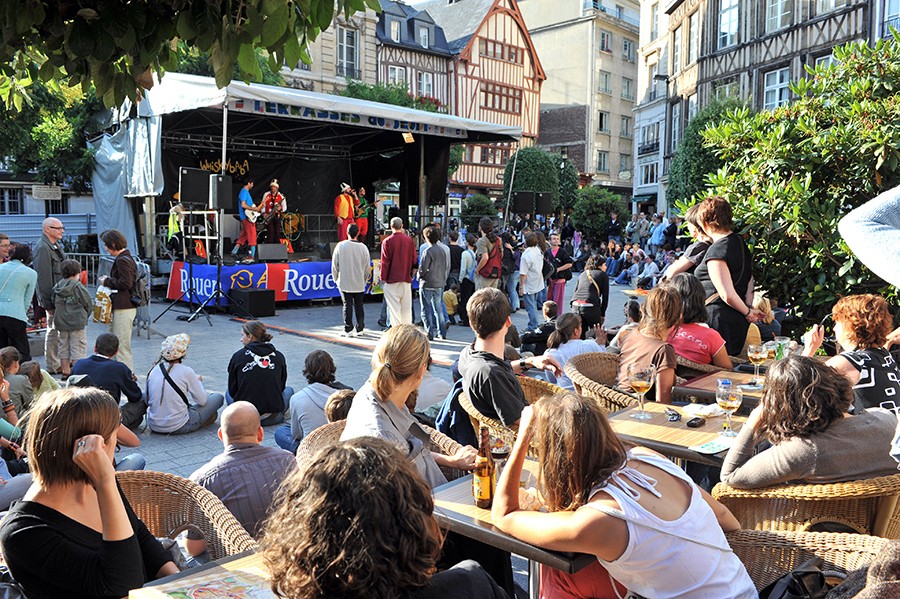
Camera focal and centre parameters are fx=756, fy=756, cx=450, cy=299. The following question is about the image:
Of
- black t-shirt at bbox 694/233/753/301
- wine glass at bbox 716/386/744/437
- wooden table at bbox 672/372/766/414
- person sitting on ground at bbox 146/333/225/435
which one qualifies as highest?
black t-shirt at bbox 694/233/753/301

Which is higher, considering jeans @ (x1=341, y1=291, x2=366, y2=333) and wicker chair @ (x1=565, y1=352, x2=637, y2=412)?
wicker chair @ (x1=565, y1=352, x2=637, y2=412)

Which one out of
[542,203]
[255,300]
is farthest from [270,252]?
[542,203]

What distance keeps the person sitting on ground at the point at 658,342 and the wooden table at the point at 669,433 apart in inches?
8.6

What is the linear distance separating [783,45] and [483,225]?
16690 mm

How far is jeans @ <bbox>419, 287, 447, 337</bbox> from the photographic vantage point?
10852 mm

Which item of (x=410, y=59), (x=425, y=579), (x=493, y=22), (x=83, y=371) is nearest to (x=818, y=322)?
(x=425, y=579)

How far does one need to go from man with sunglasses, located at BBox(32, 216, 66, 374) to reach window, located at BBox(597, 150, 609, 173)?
44382 millimetres

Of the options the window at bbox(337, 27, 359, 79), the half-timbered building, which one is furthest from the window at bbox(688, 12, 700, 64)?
the window at bbox(337, 27, 359, 79)

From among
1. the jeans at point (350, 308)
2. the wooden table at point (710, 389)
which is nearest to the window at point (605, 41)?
the jeans at point (350, 308)

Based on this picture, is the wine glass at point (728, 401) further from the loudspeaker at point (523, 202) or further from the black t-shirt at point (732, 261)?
the loudspeaker at point (523, 202)

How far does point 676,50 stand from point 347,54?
1436cm

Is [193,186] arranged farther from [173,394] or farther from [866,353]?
[866,353]

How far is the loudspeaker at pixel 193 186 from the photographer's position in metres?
13.0

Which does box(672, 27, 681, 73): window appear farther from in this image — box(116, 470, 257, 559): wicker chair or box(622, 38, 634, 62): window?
box(116, 470, 257, 559): wicker chair
